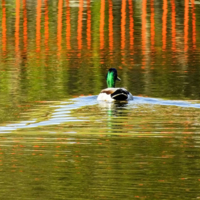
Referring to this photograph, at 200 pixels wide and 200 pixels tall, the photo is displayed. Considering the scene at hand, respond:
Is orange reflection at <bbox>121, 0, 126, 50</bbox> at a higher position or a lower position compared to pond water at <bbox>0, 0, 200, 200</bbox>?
higher

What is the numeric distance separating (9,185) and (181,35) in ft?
89.2

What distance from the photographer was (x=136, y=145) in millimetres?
13234

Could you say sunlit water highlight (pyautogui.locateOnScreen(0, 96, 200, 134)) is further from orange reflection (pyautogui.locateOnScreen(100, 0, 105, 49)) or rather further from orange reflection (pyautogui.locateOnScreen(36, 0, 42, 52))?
orange reflection (pyautogui.locateOnScreen(100, 0, 105, 49))

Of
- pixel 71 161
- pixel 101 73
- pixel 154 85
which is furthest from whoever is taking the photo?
pixel 101 73

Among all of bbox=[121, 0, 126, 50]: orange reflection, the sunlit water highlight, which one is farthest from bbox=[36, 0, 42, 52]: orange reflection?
the sunlit water highlight

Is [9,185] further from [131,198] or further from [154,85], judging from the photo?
[154,85]

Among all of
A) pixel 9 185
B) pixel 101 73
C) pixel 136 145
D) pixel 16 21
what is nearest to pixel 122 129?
pixel 136 145

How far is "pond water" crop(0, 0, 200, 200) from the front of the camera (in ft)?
35.6

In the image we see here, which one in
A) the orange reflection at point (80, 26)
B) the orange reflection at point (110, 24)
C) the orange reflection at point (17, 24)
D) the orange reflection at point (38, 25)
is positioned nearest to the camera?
the orange reflection at point (110, 24)

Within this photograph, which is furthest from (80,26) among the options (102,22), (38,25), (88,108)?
(88,108)

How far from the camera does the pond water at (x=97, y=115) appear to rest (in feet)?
35.6

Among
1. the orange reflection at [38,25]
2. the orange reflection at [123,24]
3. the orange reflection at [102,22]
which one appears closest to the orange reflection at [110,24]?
the orange reflection at [102,22]

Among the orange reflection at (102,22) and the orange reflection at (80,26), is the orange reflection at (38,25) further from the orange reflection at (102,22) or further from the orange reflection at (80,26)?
the orange reflection at (102,22)

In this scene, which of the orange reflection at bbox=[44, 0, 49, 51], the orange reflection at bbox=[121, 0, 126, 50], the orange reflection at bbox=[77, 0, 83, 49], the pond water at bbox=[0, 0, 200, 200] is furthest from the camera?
the orange reflection at bbox=[77, 0, 83, 49]
